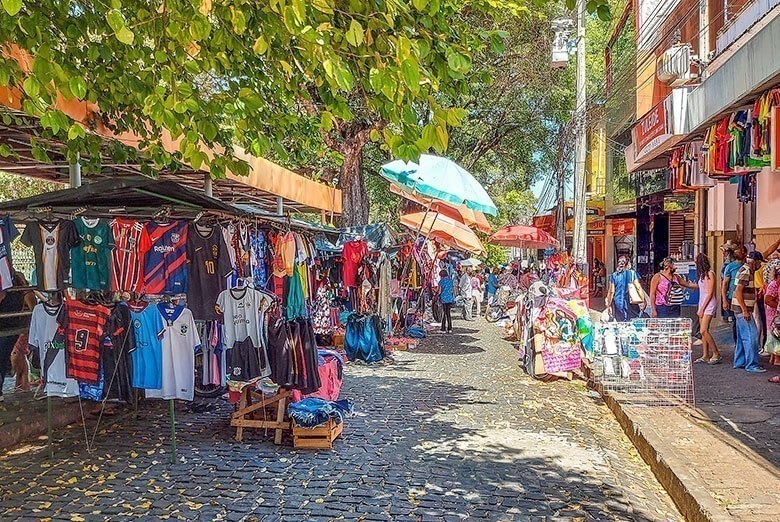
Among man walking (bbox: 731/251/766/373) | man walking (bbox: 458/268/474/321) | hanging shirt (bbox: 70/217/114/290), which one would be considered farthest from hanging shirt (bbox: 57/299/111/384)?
man walking (bbox: 458/268/474/321)

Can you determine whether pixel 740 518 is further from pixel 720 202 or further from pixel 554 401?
pixel 720 202

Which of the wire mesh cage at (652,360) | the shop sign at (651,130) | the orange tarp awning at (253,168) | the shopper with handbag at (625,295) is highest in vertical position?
the shop sign at (651,130)

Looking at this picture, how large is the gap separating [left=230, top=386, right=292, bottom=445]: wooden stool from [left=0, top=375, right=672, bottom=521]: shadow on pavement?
6.9 inches

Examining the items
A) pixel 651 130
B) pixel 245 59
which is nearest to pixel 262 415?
pixel 245 59

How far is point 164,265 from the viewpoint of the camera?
21.8ft

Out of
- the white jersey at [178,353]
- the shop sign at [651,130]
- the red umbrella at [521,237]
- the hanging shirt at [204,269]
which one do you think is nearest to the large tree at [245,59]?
the hanging shirt at [204,269]

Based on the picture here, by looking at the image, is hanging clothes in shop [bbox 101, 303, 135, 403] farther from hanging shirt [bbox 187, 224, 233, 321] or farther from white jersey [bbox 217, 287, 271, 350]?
white jersey [bbox 217, 287, 271, 350]

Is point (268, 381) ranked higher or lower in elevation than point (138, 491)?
higher

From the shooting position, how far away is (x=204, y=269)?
6.67 m

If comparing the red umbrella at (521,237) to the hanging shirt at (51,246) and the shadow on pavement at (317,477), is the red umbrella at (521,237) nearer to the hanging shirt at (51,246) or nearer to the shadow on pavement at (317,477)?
the shadow on pavement at (317,477)

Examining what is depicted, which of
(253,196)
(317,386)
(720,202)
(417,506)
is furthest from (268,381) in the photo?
(720,202)

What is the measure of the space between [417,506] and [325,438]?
1.72 meters

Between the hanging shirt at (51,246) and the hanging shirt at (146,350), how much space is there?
2.85ft

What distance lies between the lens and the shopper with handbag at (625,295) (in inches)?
488
